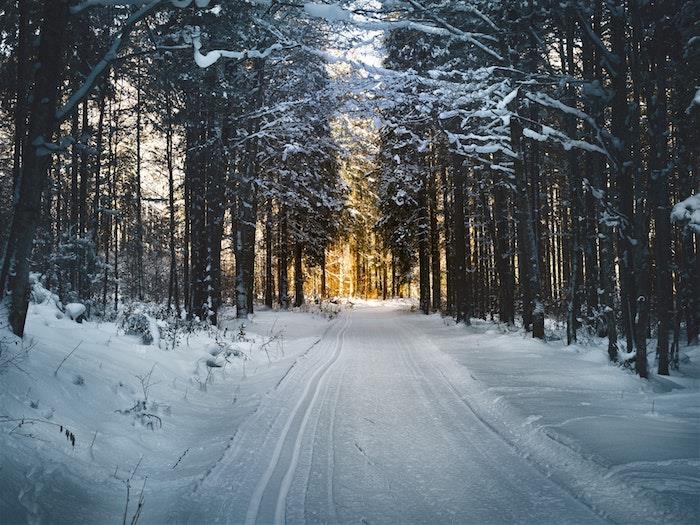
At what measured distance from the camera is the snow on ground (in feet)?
11.7

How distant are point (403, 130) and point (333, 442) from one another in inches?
388

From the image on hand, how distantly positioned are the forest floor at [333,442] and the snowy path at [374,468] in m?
0.02

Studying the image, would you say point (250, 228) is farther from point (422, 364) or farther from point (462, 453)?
point (462, 453)

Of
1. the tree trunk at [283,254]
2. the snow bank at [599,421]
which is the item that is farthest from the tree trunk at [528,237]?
the tree trunk at [283,254]

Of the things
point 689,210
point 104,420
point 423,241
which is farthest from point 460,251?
point 104,420

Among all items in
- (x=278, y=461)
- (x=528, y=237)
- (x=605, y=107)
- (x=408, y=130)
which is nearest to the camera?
(x=278, y=461)

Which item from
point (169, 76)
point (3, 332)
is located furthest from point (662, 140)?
point (3, 332)

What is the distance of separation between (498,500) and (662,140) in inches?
259

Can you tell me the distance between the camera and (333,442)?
5.05 m

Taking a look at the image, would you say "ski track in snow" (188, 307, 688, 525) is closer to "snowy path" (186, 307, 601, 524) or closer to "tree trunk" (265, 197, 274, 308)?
"snowy path" (186, 307, 601, 524)

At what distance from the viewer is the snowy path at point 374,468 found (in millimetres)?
3498

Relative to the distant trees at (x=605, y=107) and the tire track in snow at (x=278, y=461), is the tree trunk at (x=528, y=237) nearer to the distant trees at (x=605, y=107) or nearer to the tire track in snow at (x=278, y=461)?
the distant trees at (x=605, y=107)

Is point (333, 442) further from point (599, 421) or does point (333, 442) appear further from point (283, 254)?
point (283, 254)

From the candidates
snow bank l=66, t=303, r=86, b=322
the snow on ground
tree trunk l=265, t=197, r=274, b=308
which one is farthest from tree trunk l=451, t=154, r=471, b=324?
snow bank l=66, t=303, r=86, b=322
